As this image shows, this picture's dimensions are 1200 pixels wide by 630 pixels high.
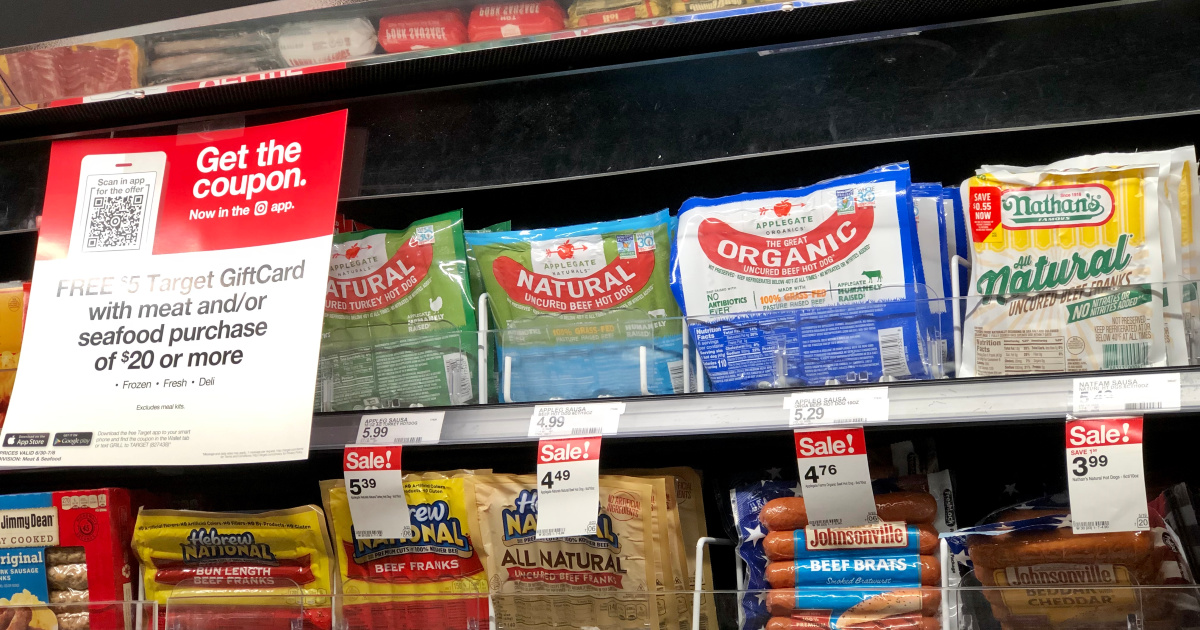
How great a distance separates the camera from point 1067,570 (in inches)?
53.2

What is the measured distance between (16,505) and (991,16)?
Result: 1.98 metres

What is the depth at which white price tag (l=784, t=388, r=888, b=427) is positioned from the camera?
129cm

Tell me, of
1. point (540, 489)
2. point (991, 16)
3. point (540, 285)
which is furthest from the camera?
point (540, 285)

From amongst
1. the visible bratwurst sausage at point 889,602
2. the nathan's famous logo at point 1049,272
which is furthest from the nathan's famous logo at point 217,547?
the nathan's famous logo at point 1049,272

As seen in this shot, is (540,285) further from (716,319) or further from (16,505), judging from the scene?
(16,505)

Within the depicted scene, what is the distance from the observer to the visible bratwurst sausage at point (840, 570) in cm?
143

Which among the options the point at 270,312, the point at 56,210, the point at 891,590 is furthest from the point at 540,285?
the point at 56,210

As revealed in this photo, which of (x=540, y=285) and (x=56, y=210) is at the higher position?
(x=56, y=210)

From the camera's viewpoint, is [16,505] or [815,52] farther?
[16,505]

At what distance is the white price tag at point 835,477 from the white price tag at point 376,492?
0.65m

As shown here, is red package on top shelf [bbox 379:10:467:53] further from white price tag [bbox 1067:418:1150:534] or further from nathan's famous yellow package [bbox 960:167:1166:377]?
white price tag [bbox 1067:418:1150:534]

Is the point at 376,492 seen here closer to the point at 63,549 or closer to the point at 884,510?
the point at 63,549

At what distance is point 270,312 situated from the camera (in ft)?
4.81

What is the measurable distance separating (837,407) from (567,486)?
1.40 ft
